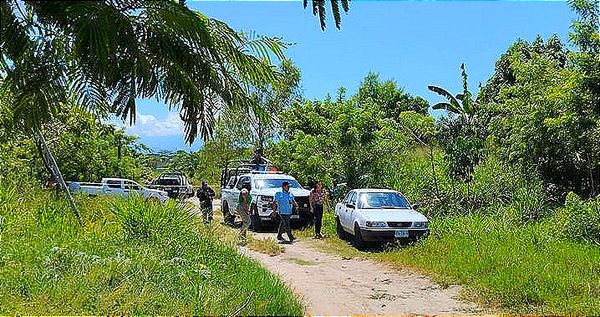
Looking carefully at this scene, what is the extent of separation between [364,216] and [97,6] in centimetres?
1181

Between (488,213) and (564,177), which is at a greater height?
(564,177)

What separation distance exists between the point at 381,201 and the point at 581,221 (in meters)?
4.46

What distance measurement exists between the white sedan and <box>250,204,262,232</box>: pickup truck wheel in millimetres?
2642

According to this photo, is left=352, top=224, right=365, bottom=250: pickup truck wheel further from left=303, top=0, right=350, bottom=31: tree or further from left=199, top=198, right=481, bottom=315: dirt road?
left=303, top=0, right=350, bottom=31: tree

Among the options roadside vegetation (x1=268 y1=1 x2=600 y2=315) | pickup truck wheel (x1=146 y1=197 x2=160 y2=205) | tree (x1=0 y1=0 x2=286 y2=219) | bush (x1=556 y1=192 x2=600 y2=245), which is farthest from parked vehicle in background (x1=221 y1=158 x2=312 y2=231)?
tree (x1=0 y1=0 x2=286 y2=219)

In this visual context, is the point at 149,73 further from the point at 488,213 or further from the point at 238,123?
the point at 488,213

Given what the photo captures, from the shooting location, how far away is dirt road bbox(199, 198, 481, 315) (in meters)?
8.26

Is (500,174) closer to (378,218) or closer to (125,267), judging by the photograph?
(378,218)

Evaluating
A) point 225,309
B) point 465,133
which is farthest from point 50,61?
point 465,133

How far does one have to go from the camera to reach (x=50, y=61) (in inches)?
90.0

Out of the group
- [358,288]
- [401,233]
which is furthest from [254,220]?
[358,288]

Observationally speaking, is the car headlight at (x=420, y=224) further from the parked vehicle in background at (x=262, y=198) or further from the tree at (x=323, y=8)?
the tree at (x=323, y=8)

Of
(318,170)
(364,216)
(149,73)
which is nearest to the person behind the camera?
(149,73)

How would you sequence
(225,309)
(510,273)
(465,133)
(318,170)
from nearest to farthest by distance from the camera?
(225,309) → (510,273) → (465,133) → (318,170)
